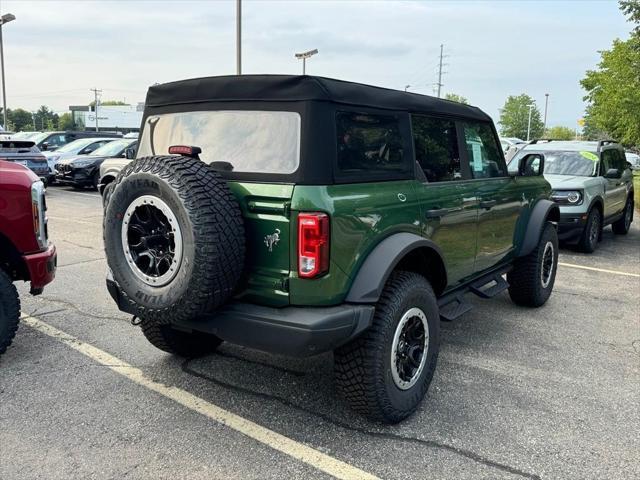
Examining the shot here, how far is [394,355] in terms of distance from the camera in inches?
123

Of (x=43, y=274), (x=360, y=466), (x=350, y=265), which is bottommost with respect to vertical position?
(x=360, y=466)

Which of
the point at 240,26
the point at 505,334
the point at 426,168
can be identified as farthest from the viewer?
the point at 240,26

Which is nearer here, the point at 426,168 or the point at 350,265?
the point at 350,265

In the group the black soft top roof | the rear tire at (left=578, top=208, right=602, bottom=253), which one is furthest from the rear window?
the rear tire at (left=578, top=208, right=602, bottom=253)

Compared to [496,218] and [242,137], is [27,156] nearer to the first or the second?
[242,137]

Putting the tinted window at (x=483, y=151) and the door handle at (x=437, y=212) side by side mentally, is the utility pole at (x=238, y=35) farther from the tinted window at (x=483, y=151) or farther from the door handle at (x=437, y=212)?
the door handle at (x=437, y=212)

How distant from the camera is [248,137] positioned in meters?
3.09

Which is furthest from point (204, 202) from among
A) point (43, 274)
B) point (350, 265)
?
point (43, 274)

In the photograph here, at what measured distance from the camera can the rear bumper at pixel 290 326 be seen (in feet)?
8.88

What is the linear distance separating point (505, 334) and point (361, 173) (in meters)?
2.57

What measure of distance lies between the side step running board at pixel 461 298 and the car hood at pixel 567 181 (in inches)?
166

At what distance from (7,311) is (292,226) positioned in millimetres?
2469

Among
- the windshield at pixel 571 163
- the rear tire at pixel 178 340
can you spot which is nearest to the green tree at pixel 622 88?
the windshield at pixel 571 163

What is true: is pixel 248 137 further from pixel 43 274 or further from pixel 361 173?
pixel 43 274
